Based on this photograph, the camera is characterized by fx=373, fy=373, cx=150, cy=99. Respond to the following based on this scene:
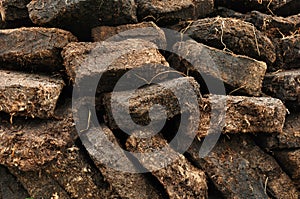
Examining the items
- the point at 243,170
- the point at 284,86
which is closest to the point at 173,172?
the point at 243,170

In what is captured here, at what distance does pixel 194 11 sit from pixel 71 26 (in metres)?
2.27

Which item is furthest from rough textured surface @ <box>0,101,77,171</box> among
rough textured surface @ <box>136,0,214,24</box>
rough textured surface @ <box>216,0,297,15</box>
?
rough textured surface @ <box>216,0,297,15</box>

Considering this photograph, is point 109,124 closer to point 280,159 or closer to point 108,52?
point 108,52

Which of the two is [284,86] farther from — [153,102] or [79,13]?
[79,13]

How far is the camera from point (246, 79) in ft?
20.1

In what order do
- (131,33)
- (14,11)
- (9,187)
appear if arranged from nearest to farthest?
(9,187), (131,33), (14,11)

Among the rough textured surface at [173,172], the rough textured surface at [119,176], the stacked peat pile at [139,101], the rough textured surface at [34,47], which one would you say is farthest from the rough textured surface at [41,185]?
the rough textured surface at [34,47]

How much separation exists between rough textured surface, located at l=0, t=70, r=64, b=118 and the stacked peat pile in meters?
0.02

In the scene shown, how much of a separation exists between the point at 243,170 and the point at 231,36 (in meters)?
2.24

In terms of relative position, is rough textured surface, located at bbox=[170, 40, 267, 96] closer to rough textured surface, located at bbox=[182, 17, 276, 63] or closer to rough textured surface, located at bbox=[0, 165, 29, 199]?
rough textured surface, located at bbox=[182, 17, 276, 63]

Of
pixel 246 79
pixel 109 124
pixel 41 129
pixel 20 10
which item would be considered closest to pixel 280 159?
pixel 246 79

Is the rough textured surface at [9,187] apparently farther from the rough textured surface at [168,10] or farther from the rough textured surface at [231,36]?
the rough textured surface at [231,36]

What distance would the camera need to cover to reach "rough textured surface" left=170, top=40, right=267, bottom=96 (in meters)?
6.05

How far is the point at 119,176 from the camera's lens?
535 cm
